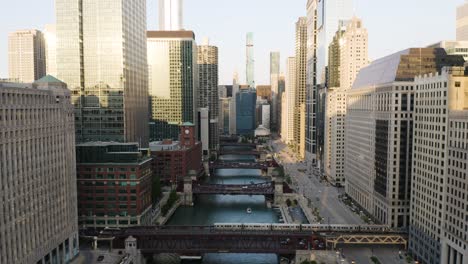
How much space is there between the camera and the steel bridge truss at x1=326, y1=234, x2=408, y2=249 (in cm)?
10256

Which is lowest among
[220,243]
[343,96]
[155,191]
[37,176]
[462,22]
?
[220,243]

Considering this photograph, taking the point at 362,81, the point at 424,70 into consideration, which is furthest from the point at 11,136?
the point at 362,81

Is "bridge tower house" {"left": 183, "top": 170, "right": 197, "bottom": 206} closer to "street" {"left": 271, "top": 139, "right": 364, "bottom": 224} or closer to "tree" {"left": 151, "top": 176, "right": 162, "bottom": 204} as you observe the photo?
"tree" {"left": 151, "top": 176, "right": 162, "bottom": 204}

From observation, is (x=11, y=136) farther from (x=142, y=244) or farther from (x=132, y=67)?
(x=132, y=67)

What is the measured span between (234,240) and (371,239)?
32.2 meters

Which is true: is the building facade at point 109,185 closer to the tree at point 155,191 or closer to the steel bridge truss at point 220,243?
the steel bridge truss at point 220,243

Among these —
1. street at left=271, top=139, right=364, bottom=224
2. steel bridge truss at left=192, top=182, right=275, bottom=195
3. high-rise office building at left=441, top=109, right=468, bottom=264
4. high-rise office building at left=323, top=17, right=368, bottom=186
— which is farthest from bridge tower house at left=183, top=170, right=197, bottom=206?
high-rise office building at left=441, top=109, right=468, bottom=264

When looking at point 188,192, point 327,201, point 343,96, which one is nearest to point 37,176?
point 188,192

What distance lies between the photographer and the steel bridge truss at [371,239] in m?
103

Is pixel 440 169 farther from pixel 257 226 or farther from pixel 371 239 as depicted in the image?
pixel 257 226

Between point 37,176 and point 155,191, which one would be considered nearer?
point 37,176

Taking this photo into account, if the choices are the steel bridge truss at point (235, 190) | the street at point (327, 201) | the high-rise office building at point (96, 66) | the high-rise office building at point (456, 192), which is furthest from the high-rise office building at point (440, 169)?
the high-rise office building at point (96, 66)

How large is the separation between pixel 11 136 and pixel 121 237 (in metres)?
37.8

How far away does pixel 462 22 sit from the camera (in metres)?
170
